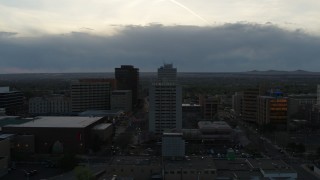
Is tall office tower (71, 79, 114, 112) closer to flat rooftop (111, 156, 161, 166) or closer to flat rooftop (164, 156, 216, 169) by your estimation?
flat rooftop (111, 156, 161, 166)

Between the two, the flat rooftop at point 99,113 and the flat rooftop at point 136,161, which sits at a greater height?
the flat rooftop at point 99,113

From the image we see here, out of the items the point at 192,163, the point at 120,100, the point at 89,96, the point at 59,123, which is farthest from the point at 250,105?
the point at 192,163

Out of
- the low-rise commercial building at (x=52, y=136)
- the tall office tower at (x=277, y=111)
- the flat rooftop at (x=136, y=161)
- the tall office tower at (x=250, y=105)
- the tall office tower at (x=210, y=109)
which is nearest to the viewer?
the flat rooftop at (x=136, y=161)

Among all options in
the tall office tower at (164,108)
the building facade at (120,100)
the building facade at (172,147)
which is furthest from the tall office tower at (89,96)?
the building facade at (172,147)

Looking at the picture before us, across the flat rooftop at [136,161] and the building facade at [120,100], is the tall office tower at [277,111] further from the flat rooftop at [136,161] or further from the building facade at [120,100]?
the building facade at [120,100]

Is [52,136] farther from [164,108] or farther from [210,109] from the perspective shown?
[210,109]

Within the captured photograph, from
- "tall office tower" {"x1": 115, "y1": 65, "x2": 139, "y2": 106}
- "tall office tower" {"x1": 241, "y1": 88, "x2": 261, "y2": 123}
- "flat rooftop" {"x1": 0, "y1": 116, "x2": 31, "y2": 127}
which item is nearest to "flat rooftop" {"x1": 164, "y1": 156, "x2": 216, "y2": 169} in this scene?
"flat rooftop" {"x1": 0, "y1": 116, "x2": 31, "y2": 127}
